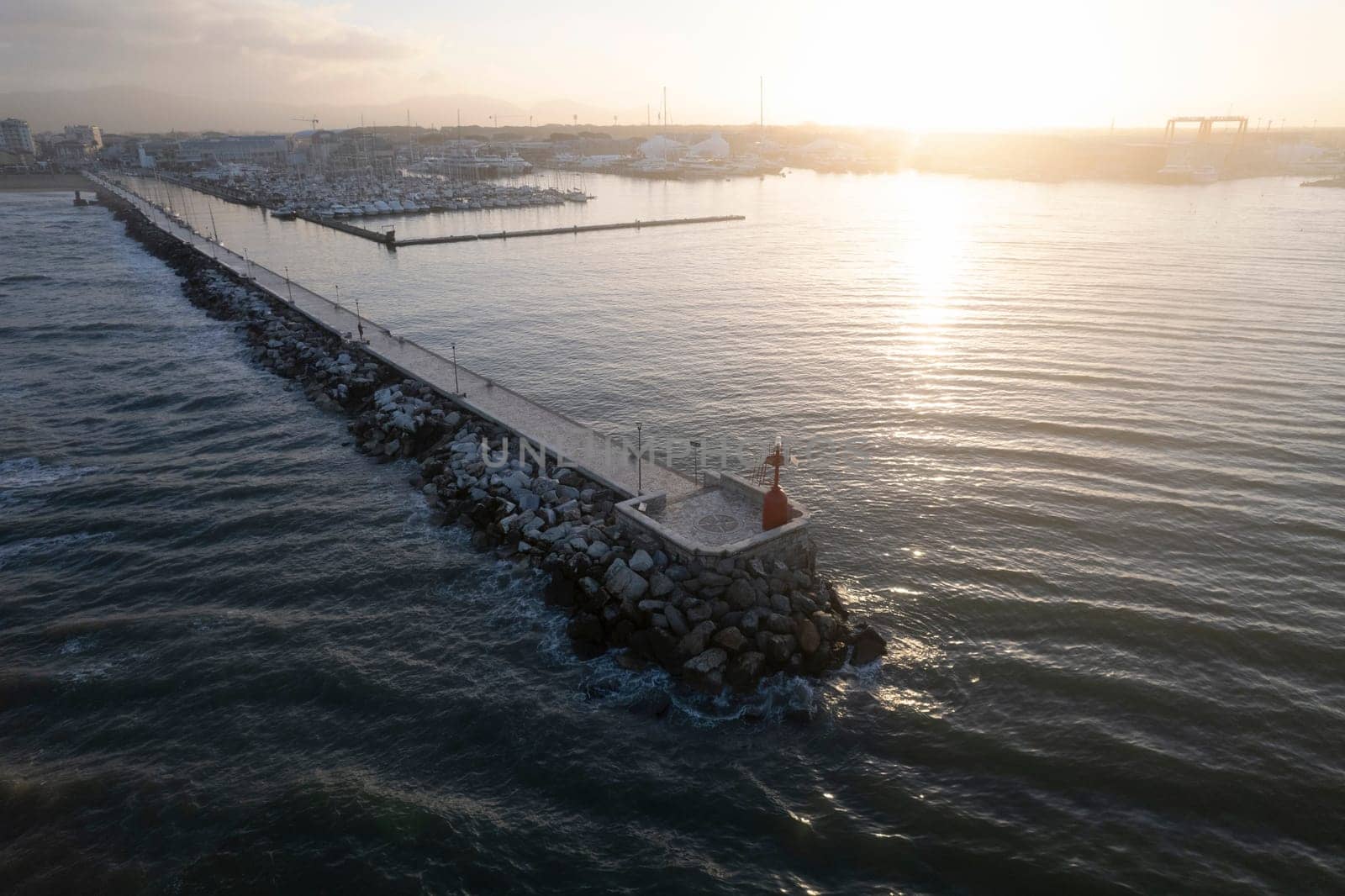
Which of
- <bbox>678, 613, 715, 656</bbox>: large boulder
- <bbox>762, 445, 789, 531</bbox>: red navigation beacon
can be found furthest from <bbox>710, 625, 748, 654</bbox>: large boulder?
<bbox>762, 445, 789, 531</bbox>: red navigation beacon

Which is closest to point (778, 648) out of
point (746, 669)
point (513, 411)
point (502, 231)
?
point (746, 669)

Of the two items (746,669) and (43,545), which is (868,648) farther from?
(43,545)

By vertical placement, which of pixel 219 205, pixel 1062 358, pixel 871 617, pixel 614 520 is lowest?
pixel 871 617

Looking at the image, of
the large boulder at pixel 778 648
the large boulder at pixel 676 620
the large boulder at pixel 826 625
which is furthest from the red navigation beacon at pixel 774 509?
the large boulder at pixel 676 620

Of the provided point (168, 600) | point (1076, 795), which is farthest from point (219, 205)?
point (1076, 795)

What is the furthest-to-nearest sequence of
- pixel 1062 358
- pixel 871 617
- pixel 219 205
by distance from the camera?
pixel 219 205
pixel 1062 358
pixel 871 617

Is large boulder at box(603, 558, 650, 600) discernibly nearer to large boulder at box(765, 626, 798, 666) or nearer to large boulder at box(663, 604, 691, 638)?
large boulder at box(663, 604, 691, 638)

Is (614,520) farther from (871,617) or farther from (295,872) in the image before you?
(295,872)
